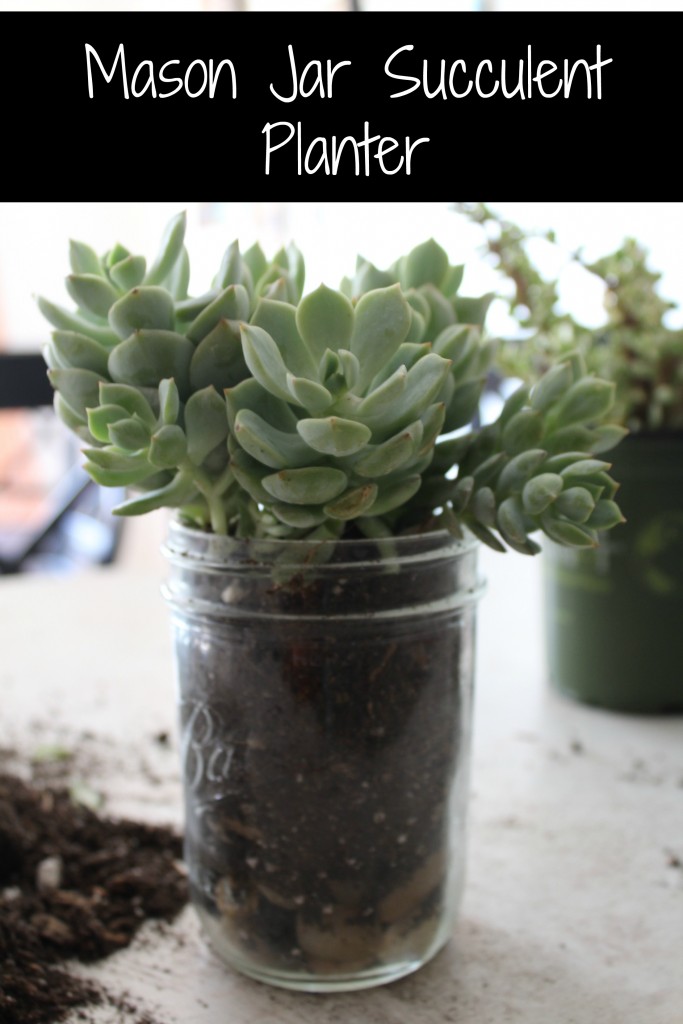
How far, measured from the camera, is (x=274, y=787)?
414 millimetres

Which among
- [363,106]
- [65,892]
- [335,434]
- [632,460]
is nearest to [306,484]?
[335,434]

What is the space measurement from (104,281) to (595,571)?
1.59ft

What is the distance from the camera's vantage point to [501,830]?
0.60 m

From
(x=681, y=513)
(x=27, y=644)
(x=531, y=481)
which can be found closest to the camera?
(x=531, y=481)

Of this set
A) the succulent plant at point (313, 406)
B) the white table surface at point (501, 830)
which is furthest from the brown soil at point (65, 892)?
the succulent plant at point (313, 406)

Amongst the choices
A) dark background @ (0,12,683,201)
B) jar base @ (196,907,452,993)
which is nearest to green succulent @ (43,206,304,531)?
jar base @ (196,907,452,993)

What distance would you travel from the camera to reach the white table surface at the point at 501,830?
0.43 meters

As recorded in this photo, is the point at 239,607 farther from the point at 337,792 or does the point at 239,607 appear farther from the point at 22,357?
the point at 22,357

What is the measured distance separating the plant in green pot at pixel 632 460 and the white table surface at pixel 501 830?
26 millimetres

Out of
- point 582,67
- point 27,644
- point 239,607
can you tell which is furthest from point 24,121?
point 239,607

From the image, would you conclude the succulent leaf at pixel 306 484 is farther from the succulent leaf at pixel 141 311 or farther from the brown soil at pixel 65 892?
the brown soil at pixel 65 892

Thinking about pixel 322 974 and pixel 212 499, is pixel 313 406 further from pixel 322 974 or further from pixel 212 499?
pixel 322 974

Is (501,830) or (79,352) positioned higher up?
(79,352)

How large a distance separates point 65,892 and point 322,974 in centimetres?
16
